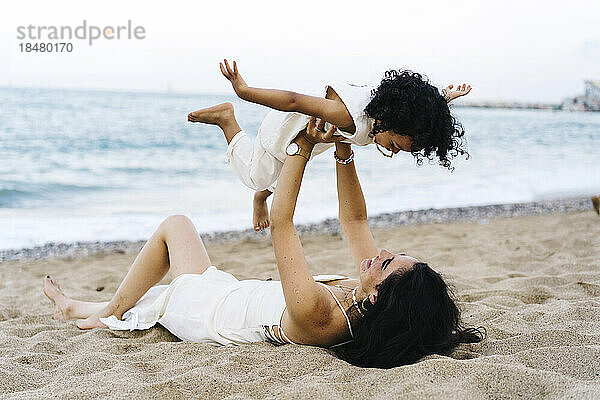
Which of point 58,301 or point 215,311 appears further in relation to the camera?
point 58,301

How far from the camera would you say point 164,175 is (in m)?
12.5

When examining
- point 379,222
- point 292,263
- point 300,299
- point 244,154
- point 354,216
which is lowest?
point 379,222

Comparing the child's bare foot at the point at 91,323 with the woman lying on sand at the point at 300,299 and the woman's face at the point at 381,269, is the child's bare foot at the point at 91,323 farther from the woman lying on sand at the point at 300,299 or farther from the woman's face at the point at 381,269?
the woman's face at the point at 381,269

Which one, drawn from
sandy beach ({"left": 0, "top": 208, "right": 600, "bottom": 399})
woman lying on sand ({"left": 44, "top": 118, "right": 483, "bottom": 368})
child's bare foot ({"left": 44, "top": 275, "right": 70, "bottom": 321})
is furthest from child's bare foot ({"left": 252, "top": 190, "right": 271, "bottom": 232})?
child's bare foot ({"left": 44, "top": 275, "right": 70, "bottom": 321})

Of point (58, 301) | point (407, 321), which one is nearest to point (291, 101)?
point (407, 321)

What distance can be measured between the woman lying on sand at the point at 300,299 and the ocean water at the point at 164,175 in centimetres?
423

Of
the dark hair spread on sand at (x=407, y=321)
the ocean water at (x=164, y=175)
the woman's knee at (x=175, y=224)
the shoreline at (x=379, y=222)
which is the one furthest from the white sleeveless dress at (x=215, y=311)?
the ocean water at (x=164, y=175)

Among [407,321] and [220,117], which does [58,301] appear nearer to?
[220,117]

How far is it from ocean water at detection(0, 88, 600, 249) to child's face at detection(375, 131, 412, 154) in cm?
518

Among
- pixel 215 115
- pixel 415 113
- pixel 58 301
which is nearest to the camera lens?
pixel 415 113

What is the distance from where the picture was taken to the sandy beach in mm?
2121

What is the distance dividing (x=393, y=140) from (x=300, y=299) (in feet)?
3.00

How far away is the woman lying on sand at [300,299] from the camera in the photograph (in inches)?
96.7

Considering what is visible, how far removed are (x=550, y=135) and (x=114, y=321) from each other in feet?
77.9
